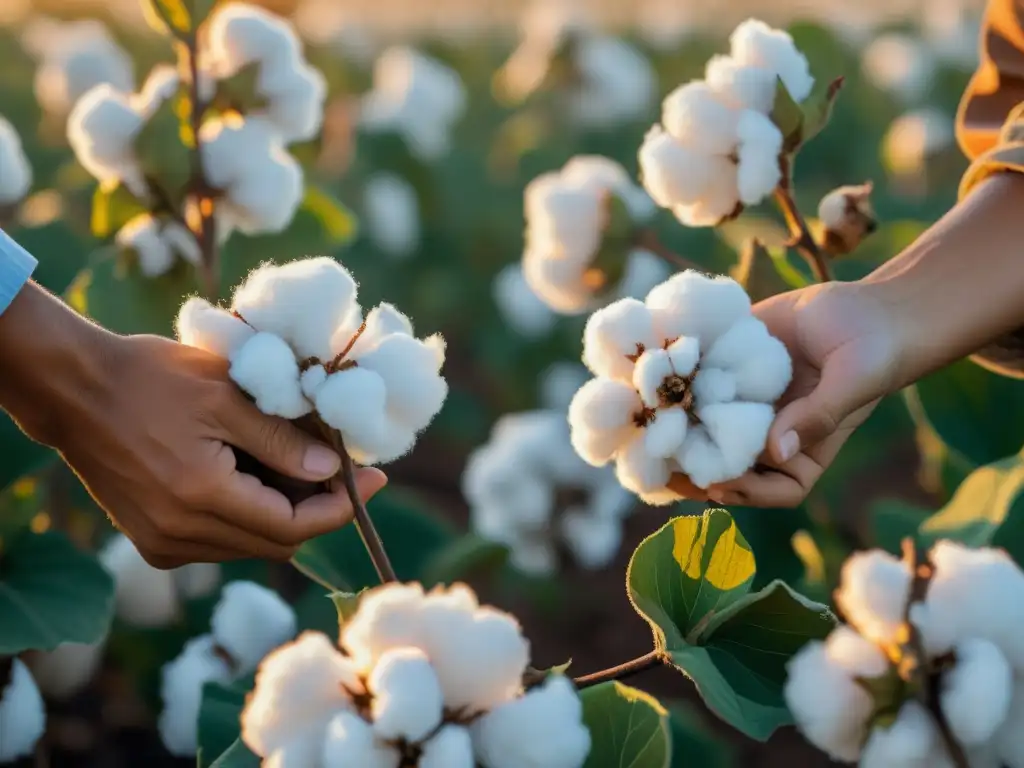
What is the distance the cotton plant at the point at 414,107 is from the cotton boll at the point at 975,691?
3251 mm

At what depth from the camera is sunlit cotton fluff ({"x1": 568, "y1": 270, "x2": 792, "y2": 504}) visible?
1112mm

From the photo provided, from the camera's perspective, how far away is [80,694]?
2.01 metres

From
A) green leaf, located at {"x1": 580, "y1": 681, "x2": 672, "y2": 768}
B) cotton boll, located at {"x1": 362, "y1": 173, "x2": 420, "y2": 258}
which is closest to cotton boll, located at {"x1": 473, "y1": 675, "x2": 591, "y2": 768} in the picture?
green leaf, located at {"x1": 580, "y1": 681, "x2": 672, "y2": 768}

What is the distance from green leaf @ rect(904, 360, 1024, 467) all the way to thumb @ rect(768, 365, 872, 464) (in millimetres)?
597

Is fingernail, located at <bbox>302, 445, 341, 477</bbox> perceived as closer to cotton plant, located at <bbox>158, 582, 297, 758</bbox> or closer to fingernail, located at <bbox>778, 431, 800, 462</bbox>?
fingernail, located at <bbox>778, 431, 800, 462</bbox>

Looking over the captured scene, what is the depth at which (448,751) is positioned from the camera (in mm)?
842

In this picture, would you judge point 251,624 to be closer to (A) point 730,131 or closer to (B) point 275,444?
(B) point 275,444

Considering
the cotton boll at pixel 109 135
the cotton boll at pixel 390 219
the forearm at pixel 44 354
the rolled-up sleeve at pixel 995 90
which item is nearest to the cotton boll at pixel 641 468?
the forearm at pixel 44 354

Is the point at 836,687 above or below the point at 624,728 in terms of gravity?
above

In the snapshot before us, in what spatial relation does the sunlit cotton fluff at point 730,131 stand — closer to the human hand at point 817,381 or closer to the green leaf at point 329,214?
the human hand at point 817,381

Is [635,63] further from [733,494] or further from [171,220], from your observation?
[733,494]

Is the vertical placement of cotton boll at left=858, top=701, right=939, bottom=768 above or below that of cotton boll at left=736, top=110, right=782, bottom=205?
below

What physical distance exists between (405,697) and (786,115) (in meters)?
0.79

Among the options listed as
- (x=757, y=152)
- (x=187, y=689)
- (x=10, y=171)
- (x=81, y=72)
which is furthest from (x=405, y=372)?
(x=81, y=72)
